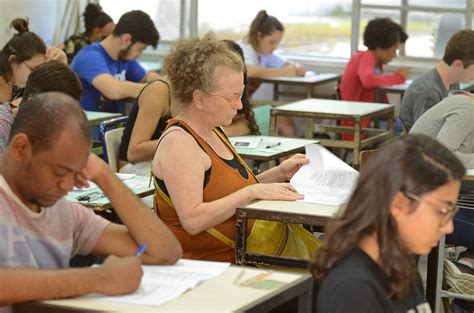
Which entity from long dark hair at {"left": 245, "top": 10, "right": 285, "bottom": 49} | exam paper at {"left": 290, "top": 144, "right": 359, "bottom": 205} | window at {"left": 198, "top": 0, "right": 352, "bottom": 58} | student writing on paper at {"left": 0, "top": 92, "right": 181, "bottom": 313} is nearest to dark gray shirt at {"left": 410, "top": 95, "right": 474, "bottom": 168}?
exam paper at {"left": 290, "top": 144, "right": 359, "bottom": 205}

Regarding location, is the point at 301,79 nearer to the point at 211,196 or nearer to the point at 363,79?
the point at 363,79

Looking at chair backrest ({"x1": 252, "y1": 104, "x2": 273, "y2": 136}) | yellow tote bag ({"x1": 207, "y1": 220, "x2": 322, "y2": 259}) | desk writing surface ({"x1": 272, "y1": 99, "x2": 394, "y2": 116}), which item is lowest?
chair backrest ({"x1": 252, "y1": 104, "x2": 273, "y2": 136})

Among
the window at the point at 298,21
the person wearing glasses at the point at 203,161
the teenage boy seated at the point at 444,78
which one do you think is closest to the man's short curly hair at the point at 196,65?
the person wearing glasses at the point at 203,161

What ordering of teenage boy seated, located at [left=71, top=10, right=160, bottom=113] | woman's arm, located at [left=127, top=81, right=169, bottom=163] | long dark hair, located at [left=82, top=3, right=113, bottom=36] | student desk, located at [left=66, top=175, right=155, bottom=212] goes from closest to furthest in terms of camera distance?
student desk, located at [left=66, top=175, right=155, bottom=212], woman's arm, located at [left=127, top=81, right=169, bottom=163], teenage boy seated, located at [left=71, top=10, right=160, bottom=113], long dark hair, located at [left=82, top=3, right=113, bottom=36]

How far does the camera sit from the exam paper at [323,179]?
3.33 meters

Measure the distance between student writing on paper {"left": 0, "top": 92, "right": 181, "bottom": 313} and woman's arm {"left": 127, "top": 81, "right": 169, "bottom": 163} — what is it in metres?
2.16

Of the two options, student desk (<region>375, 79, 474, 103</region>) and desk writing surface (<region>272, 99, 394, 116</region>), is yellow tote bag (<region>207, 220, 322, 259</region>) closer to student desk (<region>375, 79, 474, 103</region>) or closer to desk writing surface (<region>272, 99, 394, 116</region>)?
desk writing surface (<region>272, 99, 394, 116</region>)

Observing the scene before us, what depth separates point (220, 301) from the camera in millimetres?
2129

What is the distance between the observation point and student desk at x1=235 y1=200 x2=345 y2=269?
121 inches

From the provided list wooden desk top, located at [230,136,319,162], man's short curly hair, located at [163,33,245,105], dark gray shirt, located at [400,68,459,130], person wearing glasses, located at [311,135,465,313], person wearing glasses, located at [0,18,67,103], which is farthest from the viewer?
dark gray shirt, located at [400,68,459,130]

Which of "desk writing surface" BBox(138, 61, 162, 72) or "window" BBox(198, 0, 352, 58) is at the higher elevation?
"window" BBox(198, 0, 352, 58)

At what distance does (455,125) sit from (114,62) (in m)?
3.39

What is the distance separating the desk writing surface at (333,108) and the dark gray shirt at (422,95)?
62cm

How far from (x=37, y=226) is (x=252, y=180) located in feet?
4.15
